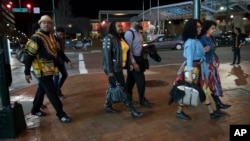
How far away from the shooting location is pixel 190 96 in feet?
17.3

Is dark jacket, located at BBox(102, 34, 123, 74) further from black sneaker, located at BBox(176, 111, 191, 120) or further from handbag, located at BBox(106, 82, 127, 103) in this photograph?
black sneaker, located at BBox(176, 111, 191, 120)

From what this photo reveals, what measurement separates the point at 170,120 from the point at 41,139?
2.24 metres

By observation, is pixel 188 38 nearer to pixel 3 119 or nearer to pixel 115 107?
pixel 115 107

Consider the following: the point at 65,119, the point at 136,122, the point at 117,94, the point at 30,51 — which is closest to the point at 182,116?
the point at 136,122

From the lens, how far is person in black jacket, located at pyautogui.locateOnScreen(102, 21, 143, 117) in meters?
5.67

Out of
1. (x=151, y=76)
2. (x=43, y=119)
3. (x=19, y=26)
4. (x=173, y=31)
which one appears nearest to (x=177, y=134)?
(x=43, y=119)

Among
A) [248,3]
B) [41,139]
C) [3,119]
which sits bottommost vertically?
[41,139]

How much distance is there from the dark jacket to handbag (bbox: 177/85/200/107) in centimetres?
123

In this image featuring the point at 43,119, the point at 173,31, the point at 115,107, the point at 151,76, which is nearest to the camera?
the point at 43,119

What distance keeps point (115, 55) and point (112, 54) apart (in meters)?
0.06

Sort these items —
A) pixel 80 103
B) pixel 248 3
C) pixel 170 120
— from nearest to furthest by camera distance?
pixel 170 120
pixel 80 103
pixel 248 3

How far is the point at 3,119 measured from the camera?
16.4ft

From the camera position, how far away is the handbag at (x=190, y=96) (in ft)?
17.1

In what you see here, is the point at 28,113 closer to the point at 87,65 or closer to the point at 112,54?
the point at 112,54
